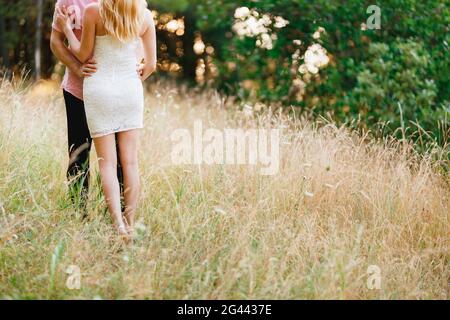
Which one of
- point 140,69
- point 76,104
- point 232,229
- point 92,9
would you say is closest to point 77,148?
point 76,104

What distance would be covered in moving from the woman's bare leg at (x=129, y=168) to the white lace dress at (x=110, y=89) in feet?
0.32

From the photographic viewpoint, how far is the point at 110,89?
3445 millimetres

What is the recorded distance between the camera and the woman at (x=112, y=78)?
3373 mm

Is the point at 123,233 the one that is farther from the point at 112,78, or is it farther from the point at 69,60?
the point at 69,60

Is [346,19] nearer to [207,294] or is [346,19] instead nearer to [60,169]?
[60,169]

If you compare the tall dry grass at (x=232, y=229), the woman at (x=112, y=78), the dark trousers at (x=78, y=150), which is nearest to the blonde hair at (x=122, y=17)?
the woman at (x=112, y=78)

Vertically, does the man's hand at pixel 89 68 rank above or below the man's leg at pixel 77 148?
above

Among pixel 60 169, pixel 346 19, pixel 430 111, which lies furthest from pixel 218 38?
pixel 60 169

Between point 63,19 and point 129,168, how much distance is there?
0.93 meters

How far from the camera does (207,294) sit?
3.13 m

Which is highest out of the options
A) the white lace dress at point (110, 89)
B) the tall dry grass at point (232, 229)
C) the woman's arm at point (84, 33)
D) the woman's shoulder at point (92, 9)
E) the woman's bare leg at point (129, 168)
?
the woman's shoulder at point (92, 9)

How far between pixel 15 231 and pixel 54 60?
8.10 meters

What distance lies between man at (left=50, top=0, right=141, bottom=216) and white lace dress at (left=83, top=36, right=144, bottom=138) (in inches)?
2.7

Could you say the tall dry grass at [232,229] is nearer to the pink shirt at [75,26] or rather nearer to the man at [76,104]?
the man at [76,104]
